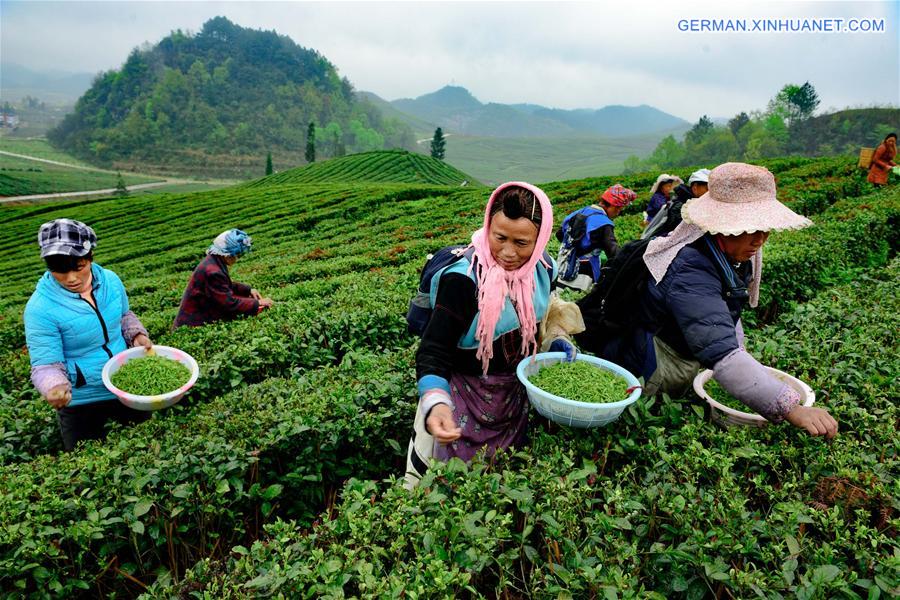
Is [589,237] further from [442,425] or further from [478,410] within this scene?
[442,425]

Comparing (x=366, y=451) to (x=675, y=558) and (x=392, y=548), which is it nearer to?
(x=392, y=548)

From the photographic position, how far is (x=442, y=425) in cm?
205

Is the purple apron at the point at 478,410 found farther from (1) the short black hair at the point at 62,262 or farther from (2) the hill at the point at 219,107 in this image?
(2) the hill at the point at 219,107

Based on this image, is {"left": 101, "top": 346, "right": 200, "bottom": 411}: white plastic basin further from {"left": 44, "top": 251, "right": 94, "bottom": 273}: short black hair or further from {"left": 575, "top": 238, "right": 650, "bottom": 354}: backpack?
{"left": 575, "top": 238, "right": 650, "bottom": 354}: backpack

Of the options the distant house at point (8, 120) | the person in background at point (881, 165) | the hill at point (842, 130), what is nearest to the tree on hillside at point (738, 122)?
the hill at point (842, 130)

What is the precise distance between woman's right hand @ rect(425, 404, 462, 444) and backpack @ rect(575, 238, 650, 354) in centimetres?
118

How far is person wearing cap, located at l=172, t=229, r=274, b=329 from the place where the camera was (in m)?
5.23

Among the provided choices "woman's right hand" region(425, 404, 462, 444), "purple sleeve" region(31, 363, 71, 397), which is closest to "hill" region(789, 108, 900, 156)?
"woman's right hand" region(425, 404, 462, 444)

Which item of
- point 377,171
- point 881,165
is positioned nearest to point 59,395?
point 881,165

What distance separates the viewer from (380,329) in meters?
5.23

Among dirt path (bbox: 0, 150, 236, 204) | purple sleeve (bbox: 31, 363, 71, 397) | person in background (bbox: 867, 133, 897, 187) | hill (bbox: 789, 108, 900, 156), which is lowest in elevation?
dirt path (bbox: 0, 150, 236, 204)

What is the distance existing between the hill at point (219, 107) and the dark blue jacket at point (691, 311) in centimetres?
9202

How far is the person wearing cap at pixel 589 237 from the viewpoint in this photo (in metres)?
5.54

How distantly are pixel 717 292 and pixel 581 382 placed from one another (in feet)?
2.41
